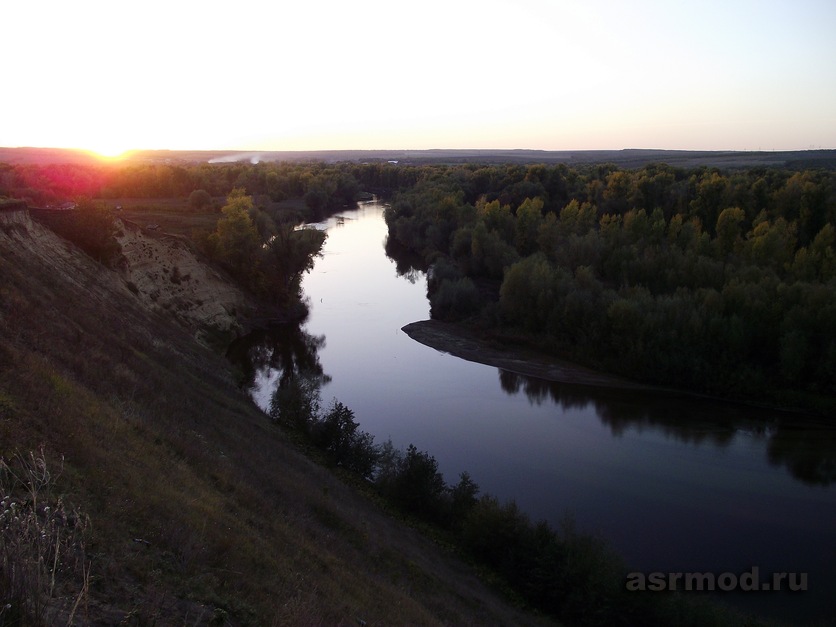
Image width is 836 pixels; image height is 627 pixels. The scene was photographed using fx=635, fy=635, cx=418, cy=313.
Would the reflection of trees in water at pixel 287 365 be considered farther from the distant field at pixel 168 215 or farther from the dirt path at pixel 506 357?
the distant field at pixel 168 215

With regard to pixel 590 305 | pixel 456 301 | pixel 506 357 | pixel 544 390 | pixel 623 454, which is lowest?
pixel 544 390

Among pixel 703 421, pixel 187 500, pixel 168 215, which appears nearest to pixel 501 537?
pixel 187 500

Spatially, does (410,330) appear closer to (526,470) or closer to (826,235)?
(526,470)

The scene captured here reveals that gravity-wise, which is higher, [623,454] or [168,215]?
[168,215]

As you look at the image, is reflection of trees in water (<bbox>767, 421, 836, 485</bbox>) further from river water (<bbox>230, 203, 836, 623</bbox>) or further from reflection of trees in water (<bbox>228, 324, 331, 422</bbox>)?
reflection of trees in water (<bbox>228, 324, 331, 422</bbox>)

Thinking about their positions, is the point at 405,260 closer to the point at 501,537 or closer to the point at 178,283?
the point at 178,283

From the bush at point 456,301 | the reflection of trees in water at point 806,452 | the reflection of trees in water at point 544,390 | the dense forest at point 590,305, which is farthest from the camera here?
the bush at point 456,301

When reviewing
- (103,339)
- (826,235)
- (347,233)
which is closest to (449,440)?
(103,339)

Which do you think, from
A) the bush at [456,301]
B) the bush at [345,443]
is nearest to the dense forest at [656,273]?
the bush at [456,301]
